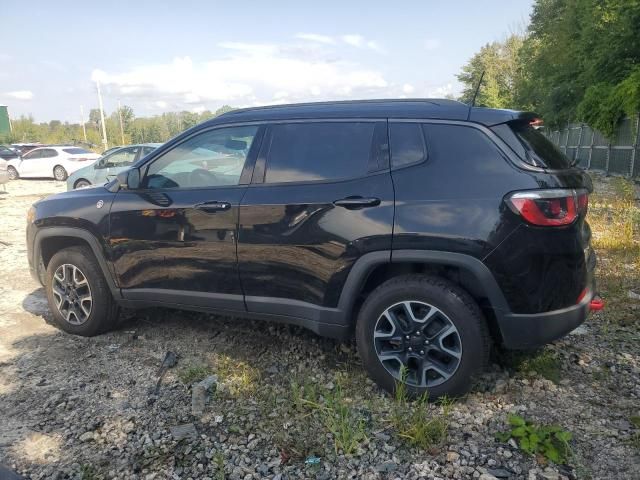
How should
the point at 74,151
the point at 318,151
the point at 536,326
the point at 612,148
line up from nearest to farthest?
the point at 536,326
the point at 318,151
the point at 612,148
the point at 74,151

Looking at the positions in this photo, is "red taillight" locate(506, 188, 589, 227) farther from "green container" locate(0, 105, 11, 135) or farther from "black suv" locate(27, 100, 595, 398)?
"green container" locate(0, 105, 11, 135)

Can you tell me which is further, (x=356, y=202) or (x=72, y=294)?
(x=72, y=294)

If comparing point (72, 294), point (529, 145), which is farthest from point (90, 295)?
point (529, 145)

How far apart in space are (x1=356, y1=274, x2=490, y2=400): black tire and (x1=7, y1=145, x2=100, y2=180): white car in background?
2107 cm

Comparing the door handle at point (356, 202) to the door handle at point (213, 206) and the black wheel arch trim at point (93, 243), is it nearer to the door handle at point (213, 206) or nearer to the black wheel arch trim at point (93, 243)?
the door handle at point (213, 206)

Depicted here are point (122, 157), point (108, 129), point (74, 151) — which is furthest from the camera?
point (108, 129)

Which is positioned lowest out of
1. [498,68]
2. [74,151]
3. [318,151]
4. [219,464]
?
[219,464]

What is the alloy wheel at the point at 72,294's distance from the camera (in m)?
4.27

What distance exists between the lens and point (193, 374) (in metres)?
3.60

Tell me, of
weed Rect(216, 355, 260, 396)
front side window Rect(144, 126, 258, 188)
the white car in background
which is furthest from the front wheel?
weed Rect(216, 355, 260, 396)

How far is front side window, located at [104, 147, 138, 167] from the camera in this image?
13.8 m

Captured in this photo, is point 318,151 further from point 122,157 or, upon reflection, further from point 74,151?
point 74,151

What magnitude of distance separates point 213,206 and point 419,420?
1.97 metres

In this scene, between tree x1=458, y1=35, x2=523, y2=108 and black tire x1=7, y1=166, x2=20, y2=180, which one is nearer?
black tire x1=7, y1=166, x2=20, y2=180
